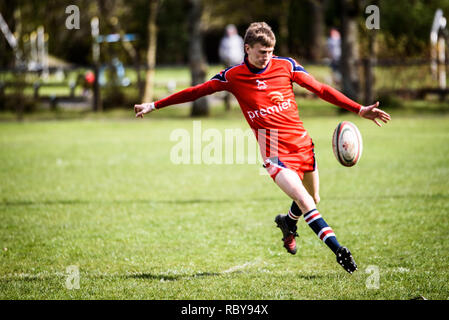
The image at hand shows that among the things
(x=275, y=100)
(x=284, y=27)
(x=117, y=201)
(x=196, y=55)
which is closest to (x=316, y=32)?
(x=284, y=27)

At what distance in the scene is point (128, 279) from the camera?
5281 mm

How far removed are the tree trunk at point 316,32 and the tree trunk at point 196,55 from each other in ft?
56.3

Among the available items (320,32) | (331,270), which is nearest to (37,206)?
(331,270)

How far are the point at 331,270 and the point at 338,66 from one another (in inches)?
728

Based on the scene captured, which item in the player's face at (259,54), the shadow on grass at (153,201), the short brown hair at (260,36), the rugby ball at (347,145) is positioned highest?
the short brown hair at (260,36)

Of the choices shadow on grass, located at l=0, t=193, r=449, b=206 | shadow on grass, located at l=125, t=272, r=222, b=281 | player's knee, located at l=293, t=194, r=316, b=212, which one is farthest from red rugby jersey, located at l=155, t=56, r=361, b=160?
shadow on grass, located at l=0, t=193, r=449, b=206

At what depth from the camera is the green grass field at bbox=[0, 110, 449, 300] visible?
5047mm

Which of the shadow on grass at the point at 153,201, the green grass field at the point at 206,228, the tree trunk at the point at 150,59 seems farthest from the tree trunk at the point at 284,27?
the shadow on grass at the point at 153,201

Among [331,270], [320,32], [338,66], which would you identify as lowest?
[331,270]

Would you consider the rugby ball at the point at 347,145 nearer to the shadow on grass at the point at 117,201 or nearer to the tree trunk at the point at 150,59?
the shadow on grass at the point at 117,201

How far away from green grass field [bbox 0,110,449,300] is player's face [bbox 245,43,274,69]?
192 centimetres

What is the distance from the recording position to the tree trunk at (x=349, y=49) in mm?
21969
